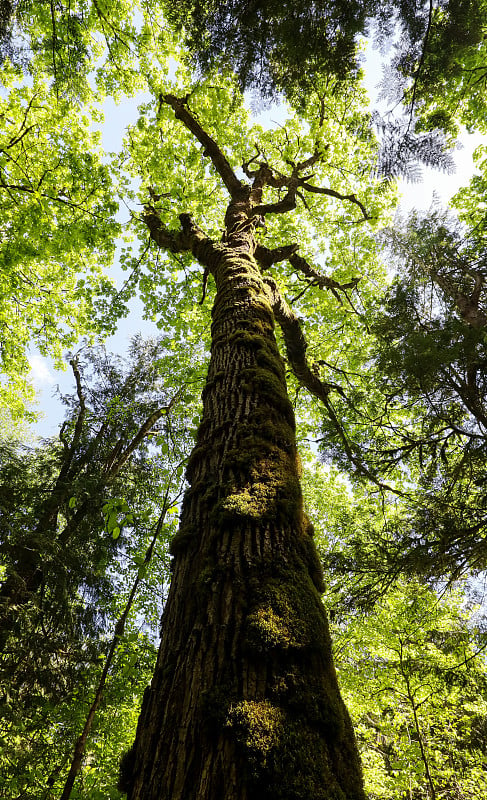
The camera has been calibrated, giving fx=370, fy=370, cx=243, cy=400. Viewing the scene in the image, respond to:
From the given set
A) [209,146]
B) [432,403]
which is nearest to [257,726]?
[432,403]

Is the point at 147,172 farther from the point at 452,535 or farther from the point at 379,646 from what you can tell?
the point at 379,646

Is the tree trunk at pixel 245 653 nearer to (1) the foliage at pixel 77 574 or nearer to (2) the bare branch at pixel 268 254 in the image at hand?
(1) the foliage at pixel 77 574

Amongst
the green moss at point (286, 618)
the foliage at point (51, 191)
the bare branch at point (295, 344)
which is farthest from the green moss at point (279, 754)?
the foliage at point (51, 191)

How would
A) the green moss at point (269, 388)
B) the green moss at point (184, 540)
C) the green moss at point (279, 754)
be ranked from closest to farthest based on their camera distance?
the green moss at point (279, 754)
the green moss at point (184, 540)
the green moss at point (269, 388)

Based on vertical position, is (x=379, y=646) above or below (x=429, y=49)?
below

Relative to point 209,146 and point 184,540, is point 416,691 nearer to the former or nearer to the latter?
point 184,540

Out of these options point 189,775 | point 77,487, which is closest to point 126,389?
point 77,487

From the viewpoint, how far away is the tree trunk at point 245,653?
1.12m

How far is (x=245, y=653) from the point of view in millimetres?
1374

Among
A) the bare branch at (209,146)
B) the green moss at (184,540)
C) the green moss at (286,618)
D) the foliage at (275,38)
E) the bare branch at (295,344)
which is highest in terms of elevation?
the bare branch at (209,146)

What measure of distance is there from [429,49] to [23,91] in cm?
877

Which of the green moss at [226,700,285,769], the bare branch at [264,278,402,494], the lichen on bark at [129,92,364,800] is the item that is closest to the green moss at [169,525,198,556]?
the lichen on bark at [129,92,364,800]

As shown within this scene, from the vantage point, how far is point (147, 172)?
8844 millimetres

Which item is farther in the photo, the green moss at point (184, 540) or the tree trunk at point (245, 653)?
the green moss at point (184, 540)
